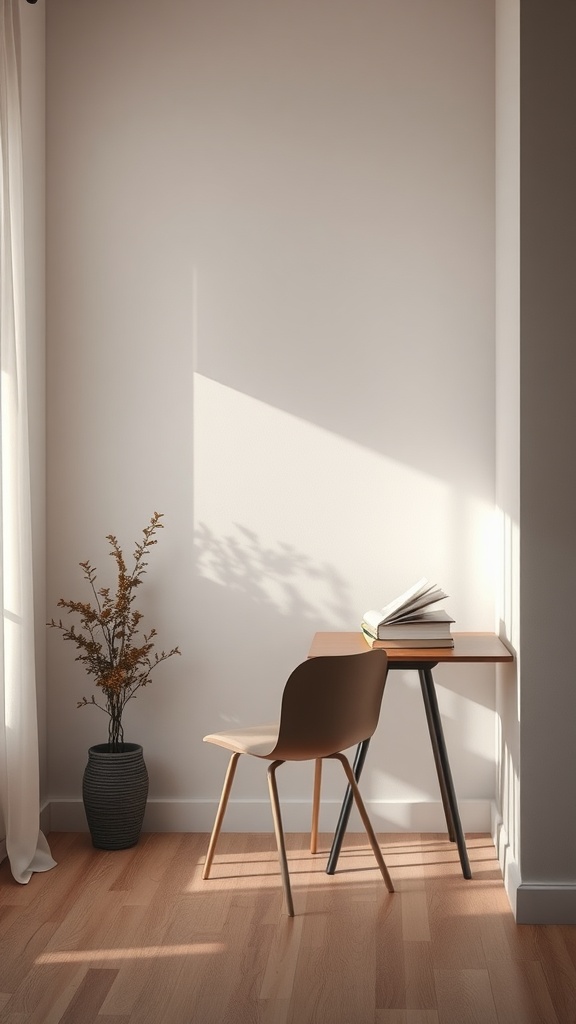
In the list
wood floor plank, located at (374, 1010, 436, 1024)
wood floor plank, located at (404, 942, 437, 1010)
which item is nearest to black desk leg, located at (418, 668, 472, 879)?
wood floor plank, located at (404, 942, 437, 1010)

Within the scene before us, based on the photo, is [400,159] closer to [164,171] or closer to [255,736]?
[164,171]

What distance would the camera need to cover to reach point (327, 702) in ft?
9.83

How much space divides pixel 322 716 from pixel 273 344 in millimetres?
1401

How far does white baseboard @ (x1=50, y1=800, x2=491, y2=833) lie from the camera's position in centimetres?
366

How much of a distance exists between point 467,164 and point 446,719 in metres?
2.00

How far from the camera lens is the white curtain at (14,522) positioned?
3.20 meters

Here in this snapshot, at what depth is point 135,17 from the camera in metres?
3.69

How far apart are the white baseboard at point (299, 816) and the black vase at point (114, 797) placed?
200 millimetres

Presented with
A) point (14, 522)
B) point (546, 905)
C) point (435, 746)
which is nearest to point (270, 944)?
point (546, 905)

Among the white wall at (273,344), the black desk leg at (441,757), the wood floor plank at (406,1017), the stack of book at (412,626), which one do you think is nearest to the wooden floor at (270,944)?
the wood floor plank at (406,1017)

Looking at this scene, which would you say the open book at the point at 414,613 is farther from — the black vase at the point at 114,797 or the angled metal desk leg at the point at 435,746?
the black vase at the point at 114,797

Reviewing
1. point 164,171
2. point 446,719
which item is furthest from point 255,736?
point 164,171

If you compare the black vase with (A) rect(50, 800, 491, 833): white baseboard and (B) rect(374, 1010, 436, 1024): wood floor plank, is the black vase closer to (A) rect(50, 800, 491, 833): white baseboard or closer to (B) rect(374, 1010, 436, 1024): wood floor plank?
(A) rect(50, 800, 491, 833): white baseboard

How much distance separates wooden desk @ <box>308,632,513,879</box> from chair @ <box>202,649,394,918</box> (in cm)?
14
